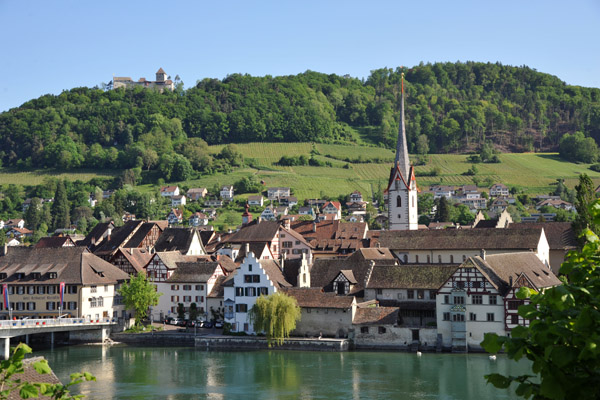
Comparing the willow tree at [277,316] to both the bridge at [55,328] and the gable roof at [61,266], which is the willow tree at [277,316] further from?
the gable roof at [61,266]

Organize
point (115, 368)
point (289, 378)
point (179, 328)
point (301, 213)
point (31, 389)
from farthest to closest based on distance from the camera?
point (301, 213), point (179, 328), point (115, 368), point (289, 378), point (31, 389)

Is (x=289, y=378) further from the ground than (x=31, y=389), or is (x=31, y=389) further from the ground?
(x=31, y=389)

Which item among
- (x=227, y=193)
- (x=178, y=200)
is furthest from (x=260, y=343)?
(x=178, y=200)

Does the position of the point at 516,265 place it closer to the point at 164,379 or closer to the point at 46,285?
the point at 164,379

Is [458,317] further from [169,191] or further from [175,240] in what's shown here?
[169,191]

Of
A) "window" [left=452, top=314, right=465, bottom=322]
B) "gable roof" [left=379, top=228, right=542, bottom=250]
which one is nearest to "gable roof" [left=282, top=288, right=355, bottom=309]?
"window" [left=452, top=314, right=465, bottom=322]

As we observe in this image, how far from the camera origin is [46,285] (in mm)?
62094

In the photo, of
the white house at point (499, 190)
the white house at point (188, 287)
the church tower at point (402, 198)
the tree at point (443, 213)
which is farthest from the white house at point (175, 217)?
the white house at point (188, 287)

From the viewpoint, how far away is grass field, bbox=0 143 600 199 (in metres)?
159

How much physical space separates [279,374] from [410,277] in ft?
47.3

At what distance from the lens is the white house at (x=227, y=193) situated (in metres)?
153

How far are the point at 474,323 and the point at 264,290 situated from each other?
1404cm

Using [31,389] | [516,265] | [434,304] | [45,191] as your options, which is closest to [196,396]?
[434,304]

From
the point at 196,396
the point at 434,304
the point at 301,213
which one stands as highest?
the point at 301,213
